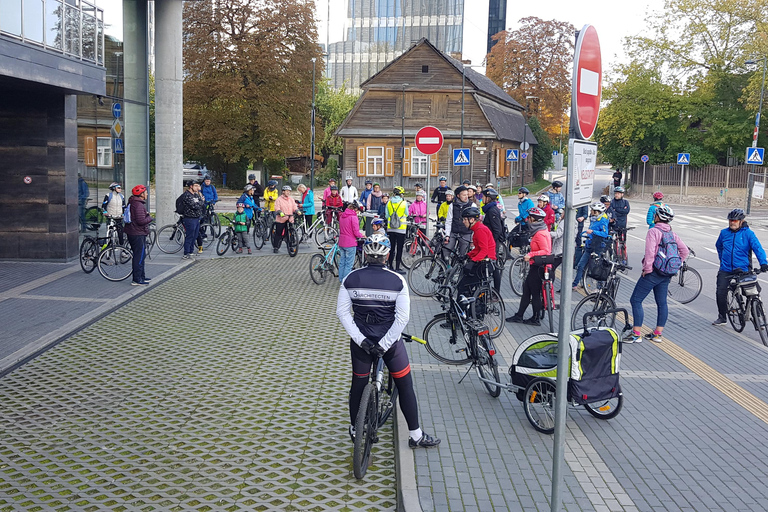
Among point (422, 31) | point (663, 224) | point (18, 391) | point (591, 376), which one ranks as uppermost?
point (422, 31)

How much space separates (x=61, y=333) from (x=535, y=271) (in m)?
6.64

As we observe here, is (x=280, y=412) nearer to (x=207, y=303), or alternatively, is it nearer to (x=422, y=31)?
(x=207, y=303)

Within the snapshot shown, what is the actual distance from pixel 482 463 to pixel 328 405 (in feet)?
6.60

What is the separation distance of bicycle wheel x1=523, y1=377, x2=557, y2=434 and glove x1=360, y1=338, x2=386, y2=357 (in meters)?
1.76

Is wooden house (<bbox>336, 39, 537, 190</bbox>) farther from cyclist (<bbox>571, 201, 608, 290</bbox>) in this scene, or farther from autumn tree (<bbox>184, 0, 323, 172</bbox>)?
cyclist (<bbox>571, 201, 608, 290</bbox>)

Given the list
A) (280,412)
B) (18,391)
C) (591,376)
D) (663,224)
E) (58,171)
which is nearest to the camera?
(591,376)

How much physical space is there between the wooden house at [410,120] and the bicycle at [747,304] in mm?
41103

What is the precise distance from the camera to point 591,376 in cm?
673

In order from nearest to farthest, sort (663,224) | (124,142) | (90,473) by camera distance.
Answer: (90,473) → (663,224) → (124,142)

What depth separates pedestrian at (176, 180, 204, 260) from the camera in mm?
17031

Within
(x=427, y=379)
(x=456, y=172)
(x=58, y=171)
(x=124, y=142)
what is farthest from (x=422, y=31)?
(x=427, y=379)

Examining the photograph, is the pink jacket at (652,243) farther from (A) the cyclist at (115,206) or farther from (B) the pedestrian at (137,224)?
(A) the cyclist at (115,206)

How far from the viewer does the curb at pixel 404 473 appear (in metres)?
5.12

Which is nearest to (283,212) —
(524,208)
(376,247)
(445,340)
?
(524,208)
